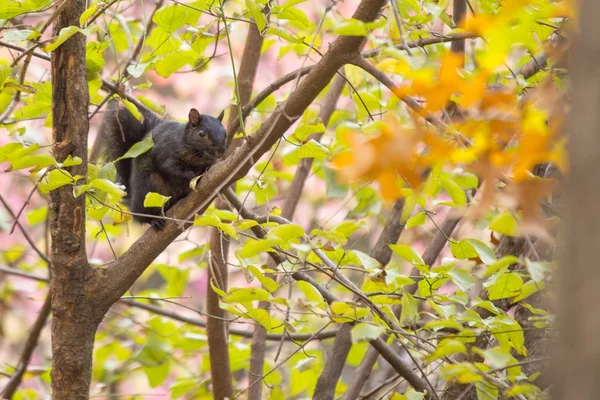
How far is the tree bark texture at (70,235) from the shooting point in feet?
6.91

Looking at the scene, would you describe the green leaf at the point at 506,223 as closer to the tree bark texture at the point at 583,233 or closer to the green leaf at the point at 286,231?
the green leaf at the point at 286,231

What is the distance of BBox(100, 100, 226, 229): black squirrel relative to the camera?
3.16m

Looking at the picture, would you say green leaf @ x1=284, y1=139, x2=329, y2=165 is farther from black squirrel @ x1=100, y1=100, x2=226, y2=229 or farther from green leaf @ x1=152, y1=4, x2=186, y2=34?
black squirrel @ x1=100, y1=100, x2=226, y2=229

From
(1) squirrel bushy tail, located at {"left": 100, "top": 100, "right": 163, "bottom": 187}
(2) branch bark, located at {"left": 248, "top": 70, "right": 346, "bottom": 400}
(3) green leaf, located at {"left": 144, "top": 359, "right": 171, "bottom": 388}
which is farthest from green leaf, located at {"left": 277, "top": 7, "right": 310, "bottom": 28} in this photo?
(3) green leaf, located at {"left": 144, "top": 359, "right": 171, "bottom": 388}

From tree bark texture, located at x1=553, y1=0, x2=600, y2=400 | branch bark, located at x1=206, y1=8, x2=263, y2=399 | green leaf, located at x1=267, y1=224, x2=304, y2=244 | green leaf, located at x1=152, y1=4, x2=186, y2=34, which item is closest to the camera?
tree bark texture, located at x1=553, y1=0, x2=600, y2=400

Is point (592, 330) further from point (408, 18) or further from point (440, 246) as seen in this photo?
point (440, 246)

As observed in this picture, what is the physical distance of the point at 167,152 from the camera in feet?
10.4

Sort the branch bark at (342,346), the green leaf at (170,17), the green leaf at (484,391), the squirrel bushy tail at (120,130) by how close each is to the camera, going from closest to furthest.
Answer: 1. the green leaf at (484,391)
2. the green leaf at (170,17)
3. the branch bark at (342,346)
4. the squirrel bushy tail at (120,130)

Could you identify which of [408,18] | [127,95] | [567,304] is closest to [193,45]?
[127,95]

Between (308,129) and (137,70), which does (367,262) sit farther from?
(137,70)

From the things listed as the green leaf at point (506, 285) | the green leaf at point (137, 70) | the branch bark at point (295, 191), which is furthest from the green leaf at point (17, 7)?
the green leaf at point (506, 285)

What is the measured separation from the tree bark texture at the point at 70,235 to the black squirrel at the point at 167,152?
961 millimetres

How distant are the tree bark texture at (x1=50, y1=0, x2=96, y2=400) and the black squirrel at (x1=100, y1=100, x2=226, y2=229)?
0.96 meters

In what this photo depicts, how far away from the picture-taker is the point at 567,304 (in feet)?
2.28
